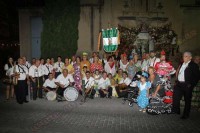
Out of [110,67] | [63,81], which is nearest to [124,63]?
[110,67]

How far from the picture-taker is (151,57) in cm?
1341

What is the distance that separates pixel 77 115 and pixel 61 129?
1.82m

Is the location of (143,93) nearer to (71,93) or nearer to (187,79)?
(187,79)

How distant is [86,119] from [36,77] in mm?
4828

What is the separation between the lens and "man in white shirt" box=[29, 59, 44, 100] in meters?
13.3

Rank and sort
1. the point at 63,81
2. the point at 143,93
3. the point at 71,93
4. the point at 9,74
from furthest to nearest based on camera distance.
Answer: the point at 63,81 < the point at 9,74 < the point at 71,93 < the point at 143,93

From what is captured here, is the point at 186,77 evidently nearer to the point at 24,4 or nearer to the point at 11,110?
the point at 11,110

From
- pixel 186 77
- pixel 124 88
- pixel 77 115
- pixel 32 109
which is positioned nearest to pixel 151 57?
pixel 124 88

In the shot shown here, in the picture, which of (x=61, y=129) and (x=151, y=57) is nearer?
(x=61, y=129)

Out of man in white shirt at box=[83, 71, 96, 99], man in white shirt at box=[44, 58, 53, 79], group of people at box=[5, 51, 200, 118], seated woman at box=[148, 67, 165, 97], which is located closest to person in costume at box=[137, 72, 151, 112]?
group of people at box=[5, 51, 200, 118]

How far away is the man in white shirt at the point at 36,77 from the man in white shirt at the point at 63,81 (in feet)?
2.87

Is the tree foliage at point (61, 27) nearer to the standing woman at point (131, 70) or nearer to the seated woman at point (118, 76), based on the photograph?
the seated woman at point (118, 76)

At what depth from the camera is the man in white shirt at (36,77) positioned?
1330cm

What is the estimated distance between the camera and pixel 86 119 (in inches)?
377
